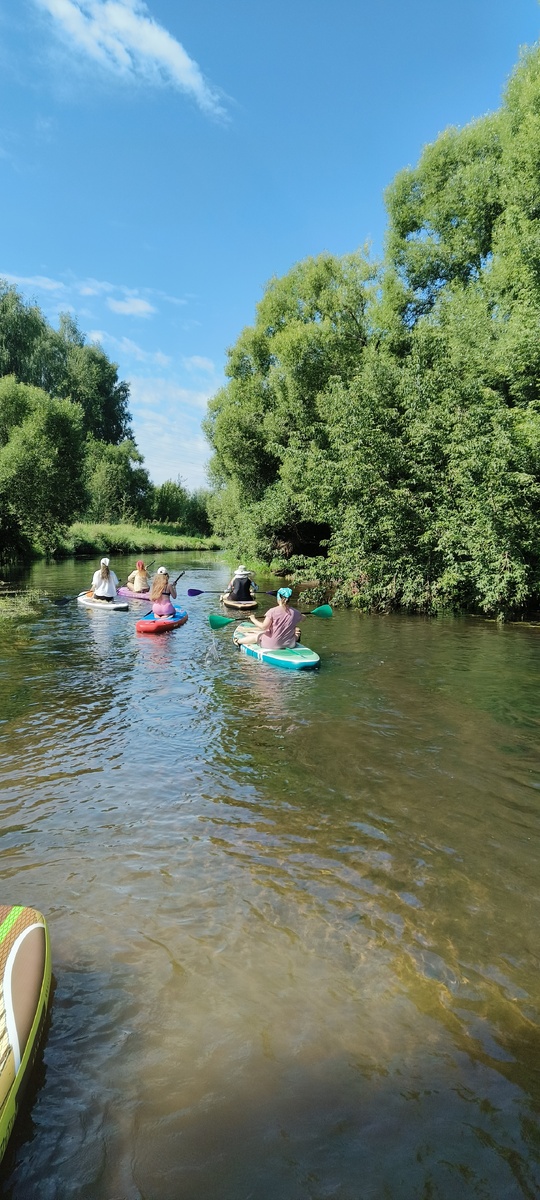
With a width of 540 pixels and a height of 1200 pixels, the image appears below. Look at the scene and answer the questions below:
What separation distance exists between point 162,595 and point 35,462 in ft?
63.1

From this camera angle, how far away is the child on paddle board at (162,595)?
1511 cm

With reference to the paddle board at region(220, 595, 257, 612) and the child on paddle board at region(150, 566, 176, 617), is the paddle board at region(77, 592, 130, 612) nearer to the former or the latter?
the child on paddle board at region(150, 566, 176, 617)

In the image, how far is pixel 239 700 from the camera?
30.1 feet

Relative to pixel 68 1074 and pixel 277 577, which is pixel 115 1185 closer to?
pixel 68 1074

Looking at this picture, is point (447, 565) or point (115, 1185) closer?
point (115, 1185)

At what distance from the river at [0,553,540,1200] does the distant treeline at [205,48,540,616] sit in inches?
337

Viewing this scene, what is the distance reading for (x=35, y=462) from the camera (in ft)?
104

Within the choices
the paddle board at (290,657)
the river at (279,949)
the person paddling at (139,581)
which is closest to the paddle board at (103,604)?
the person paddling at (139,581)

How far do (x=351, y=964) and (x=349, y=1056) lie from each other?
2.16ft

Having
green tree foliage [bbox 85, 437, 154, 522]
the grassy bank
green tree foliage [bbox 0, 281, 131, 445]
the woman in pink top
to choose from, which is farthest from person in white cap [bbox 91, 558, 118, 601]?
green tree foliage [bbox 85, 437, 154, 522]

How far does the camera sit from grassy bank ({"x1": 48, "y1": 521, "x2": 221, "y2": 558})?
137ft

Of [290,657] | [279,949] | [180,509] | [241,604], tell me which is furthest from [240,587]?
[180,509]

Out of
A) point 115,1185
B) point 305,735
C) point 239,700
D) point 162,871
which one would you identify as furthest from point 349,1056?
point 239,700

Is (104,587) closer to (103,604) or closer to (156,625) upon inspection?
(103,604)
